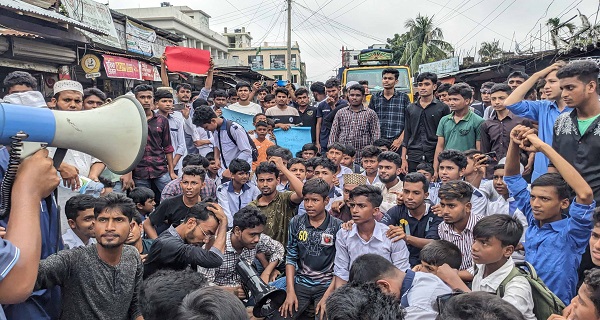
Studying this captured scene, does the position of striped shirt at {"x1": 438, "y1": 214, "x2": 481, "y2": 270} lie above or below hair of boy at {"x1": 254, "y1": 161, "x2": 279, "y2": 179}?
below

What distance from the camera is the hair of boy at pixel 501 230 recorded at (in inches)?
108

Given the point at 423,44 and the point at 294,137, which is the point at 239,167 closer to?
the point at 294,137

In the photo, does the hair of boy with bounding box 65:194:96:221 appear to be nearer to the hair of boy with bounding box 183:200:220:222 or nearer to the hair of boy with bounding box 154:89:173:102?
the hair of boy with bounding box 183:200:220:222

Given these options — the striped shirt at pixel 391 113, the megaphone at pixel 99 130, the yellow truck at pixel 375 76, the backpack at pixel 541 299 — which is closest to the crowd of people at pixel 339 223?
the backpack at pixel 541 299

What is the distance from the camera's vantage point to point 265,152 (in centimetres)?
640

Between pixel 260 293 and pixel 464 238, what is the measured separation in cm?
163

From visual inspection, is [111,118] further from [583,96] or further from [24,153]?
[583,96]

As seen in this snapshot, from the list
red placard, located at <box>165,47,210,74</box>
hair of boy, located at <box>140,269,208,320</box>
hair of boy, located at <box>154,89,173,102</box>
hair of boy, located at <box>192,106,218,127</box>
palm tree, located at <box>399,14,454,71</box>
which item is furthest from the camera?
palm tree, located at <box>399,14,454,71</box>

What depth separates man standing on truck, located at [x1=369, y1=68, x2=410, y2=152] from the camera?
651 cm

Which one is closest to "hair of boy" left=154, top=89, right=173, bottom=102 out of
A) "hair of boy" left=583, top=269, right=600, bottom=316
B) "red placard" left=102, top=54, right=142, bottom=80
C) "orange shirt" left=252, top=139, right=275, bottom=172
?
"orange shirt" left=252, top=139, right=275, bottom=172

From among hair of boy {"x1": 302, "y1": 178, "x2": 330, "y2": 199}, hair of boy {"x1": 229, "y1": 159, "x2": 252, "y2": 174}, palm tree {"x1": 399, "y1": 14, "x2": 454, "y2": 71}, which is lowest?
hair of boy {"x1": 302, "y1": 178, "x2": 330, "y2": 199}

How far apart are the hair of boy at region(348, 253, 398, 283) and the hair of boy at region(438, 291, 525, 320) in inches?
30.2

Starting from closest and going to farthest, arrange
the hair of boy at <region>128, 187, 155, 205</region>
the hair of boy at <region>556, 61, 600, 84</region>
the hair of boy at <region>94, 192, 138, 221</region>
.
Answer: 1. the hair of boy at <region>94, 192, 138, 221</region>
2. the hair of boy at <region>556, 61, 600, 84</region>
3. the hair of boy at <region>128, 187, 155, 205</region>

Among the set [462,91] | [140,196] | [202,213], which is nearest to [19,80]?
[140,196]
